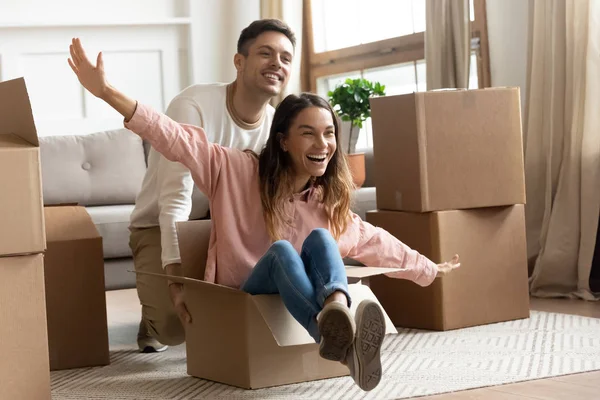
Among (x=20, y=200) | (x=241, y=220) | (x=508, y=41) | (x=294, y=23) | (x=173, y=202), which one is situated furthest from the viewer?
(x=294, y=23)

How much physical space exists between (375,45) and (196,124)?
8.10 ft

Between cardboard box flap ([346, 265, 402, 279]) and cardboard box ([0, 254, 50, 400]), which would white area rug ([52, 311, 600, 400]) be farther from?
cardboard box ([0, 254, 50, 400])

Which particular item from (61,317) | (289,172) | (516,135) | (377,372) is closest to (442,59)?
(516,135)

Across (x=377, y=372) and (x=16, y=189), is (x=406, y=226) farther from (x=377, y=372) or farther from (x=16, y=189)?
(x=16, y=189)

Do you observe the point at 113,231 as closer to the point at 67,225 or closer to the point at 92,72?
the point at 67,225

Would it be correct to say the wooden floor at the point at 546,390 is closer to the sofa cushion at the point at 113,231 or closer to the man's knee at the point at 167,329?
the man's knee at the point at 167,329

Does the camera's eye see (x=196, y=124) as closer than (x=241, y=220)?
No

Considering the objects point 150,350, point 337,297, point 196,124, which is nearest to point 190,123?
point 196,124

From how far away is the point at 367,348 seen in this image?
5.78ft

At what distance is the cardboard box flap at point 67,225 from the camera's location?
2.44 metres

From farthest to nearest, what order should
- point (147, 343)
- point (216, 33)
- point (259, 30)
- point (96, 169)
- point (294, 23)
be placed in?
point (216, 33) → point (294, 23) → point (96, 169) → point (147, 343) → point (259, 30)

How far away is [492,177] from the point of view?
2.84 meters

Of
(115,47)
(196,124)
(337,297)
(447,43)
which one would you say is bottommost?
(337,297)

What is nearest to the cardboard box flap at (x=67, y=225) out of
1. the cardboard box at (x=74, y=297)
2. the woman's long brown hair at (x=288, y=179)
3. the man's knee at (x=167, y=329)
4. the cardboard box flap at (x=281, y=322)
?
the cardboard box at (x=74, y=297)
